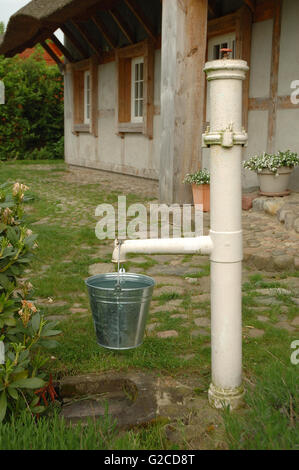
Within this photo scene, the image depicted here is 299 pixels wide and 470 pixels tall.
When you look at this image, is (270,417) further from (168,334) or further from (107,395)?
(168,334)

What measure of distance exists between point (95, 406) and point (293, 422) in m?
0.88

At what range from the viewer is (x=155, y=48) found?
10.0m

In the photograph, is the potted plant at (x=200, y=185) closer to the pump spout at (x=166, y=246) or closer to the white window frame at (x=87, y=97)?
the pump spout at (x=166, y=246)

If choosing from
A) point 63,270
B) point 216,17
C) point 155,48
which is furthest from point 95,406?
point 155,48

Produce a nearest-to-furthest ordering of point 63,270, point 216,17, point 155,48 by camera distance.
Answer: point 63,270, point 216,17, point 155,48

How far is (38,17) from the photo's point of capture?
31.6 ft

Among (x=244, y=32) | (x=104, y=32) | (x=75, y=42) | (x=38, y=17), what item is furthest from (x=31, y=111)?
(x=244, y=32)

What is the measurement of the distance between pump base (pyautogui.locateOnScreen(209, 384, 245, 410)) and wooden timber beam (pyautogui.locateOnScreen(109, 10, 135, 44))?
953cm

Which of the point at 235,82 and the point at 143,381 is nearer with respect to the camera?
the point at 235,82

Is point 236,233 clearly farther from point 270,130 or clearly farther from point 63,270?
point 270,130

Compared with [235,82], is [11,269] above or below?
→ below

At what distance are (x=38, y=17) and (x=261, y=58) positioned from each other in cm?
430

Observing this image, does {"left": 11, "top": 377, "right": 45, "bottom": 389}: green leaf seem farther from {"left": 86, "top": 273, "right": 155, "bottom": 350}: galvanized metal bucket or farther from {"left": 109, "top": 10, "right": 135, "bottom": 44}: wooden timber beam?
{"left": 109, "top": 10, "right": 135, "bottom": 44}: wooden timber beam

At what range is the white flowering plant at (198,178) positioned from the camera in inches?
247
